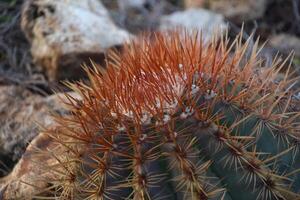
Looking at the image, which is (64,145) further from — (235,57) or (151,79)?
(235,57)

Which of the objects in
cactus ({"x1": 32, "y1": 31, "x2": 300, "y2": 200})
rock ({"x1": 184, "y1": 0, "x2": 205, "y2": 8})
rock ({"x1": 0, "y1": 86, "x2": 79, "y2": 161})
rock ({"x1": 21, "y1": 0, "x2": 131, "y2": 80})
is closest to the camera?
cactus ({"x1": 32, "y1": 31, "x2": 300, "y2": 200})

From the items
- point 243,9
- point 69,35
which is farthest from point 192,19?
point 69,35

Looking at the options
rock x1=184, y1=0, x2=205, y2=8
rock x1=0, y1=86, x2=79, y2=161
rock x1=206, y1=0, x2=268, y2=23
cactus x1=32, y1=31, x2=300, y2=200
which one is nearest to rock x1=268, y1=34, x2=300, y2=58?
rock x1=206, y1=0, x2=268, y2=23

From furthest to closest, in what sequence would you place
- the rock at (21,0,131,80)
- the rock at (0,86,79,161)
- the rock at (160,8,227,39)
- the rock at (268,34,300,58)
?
the rock at (160,8,227,39) < the rock at (268,34,300,58) < the rock at (21,0,131,80) < the rock at (0,86,79,161)

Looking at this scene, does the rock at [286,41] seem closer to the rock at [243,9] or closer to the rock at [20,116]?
the rock at [243,9]

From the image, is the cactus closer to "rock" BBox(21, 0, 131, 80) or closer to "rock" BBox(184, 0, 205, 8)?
"rock" BBox(21, 0, 131, 80)

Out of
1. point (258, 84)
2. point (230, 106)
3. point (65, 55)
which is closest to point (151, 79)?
point (230, 106)
